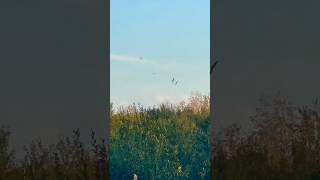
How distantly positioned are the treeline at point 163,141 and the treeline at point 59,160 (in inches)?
6.6

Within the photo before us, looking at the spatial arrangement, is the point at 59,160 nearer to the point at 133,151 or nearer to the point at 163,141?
the point at 133,151

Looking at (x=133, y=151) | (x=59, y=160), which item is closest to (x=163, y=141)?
(x=133, y=151)

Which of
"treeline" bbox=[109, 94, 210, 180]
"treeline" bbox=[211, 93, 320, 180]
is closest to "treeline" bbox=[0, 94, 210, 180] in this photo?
"treeline" bbox=[109, 94, 210, 180]

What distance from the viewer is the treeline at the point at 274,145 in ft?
14.8

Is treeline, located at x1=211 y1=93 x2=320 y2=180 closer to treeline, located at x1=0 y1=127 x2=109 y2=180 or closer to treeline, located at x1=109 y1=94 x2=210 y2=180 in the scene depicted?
treeline, located at x1=109 y1=94 x2=210 y2=180

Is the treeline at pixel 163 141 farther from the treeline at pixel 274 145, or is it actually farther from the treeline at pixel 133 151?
the treeline at pixel 274 145

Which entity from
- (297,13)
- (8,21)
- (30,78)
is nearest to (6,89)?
(30,78)

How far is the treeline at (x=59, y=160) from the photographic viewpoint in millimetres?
4457

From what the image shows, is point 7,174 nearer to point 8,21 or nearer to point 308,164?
point 8,21

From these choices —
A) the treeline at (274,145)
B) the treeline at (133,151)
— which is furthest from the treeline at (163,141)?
the treeline at (274,145)

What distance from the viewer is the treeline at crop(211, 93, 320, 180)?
4.52 metres

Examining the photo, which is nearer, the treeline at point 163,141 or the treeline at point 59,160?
the treeline at point 59,160

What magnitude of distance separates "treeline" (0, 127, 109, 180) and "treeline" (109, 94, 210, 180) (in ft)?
0.55

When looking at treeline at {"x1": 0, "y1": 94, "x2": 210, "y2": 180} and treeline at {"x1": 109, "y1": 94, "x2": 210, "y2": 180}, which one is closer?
treeline at {"x1": 0, "y1": 94, "x2": 210, "y2": 180}
